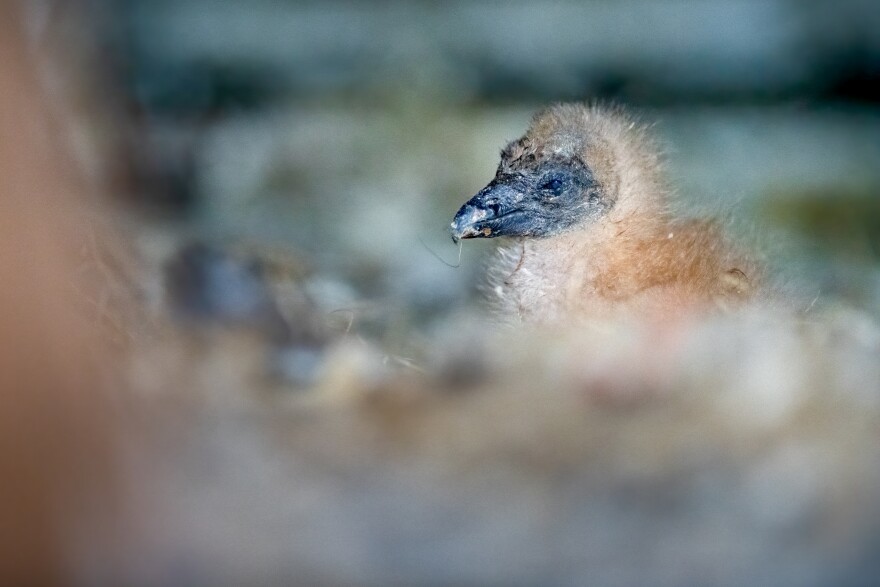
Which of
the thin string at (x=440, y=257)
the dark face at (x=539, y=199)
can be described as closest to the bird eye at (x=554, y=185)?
the dark face at (x=539, y=199)

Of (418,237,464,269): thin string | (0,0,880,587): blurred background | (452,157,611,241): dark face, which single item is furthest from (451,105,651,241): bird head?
(418,237,464,269): thin string

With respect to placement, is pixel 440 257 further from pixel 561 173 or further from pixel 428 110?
pixel 561 173

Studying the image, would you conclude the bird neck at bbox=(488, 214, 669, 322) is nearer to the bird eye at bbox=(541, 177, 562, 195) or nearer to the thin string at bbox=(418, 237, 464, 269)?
the bird eye at bbox=(541, 177, 562, 195)

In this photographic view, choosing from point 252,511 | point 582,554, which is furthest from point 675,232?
point 252,511

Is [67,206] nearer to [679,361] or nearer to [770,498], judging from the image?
[770,498]

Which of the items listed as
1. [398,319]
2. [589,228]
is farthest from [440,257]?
[589,228]

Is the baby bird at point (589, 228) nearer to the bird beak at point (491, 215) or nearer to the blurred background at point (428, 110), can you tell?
the bird beak at point (491, 215)

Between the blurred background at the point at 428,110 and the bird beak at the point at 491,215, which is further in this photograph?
the blurred background at the point at 428,110
